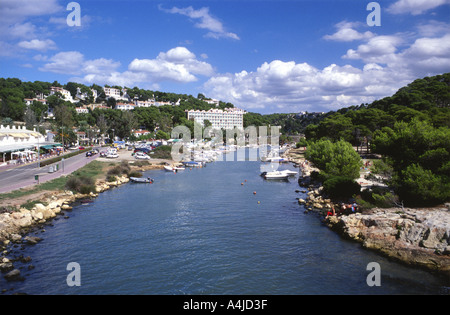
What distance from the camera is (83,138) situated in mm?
93688

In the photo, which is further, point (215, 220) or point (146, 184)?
point (146, 184)

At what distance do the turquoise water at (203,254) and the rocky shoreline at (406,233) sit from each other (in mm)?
872

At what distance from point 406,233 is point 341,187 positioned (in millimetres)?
10978

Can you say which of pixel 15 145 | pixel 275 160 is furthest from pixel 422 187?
pixel 15 145

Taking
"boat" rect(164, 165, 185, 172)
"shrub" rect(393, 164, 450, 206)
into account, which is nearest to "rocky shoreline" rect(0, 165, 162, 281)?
"boat" rect(164, 165, 185, 172)

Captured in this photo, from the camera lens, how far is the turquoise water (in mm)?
15070

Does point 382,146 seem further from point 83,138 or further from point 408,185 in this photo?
point 83,138

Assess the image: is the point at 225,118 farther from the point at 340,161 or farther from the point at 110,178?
the point at 340,161

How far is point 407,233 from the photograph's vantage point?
19.1 meters

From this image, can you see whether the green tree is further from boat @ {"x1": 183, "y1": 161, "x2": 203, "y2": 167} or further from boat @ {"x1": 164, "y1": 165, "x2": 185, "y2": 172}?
boat @ {"x1": 183, "y1": 161, "x2": 203, "y2": 167}

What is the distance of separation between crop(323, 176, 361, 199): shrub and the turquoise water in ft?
14.1
